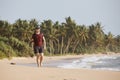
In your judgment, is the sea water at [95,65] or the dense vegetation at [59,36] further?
the dense vegetation at [59,36]

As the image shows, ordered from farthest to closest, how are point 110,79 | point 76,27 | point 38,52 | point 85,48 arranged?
point 85,48 → point 76,27 → point 38,52 → point 110,79

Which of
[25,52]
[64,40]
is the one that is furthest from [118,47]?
[25,52]

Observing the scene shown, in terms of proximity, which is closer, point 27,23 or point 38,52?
point 38,52

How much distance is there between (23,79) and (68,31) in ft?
169

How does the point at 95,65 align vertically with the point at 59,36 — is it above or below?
below

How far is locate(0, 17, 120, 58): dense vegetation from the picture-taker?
1702 inches

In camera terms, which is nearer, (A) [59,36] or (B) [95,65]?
(B) [95,65]

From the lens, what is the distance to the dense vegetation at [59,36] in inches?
1702

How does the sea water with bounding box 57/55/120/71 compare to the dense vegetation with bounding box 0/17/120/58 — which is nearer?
the sea water with bounding box 57/55/120/71

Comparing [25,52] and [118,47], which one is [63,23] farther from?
[118,47]

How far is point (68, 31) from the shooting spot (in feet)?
185

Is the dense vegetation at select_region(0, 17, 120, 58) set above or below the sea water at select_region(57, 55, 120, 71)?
above

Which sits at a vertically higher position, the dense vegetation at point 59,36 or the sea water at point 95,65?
the dense vegetation at point 59,36

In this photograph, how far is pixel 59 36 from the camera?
183ft
